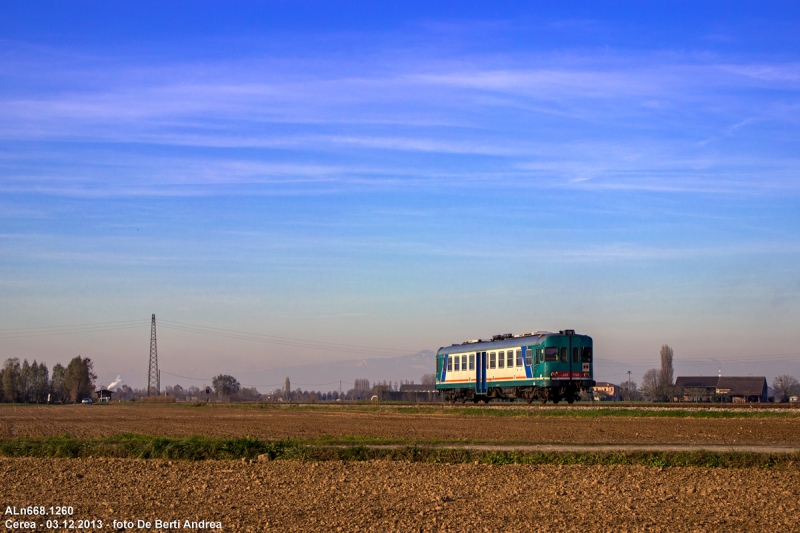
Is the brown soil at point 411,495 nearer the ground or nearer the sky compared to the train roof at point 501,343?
nearer the ground

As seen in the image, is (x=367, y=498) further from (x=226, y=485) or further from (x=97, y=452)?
(x=97, y=452)

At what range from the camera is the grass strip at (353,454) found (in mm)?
18562

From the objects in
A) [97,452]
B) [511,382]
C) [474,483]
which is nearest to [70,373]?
[511,382]

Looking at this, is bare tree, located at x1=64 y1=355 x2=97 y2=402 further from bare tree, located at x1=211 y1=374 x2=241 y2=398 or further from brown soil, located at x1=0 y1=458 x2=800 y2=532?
brown soil, located at x1=0 y1=458 x2=800 y2=532

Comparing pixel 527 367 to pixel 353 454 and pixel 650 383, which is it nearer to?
pixel 353 454

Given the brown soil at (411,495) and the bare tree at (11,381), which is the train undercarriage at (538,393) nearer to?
the brown soil at (411,495)

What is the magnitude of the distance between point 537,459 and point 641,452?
254 centimetres

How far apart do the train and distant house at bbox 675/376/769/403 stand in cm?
5024

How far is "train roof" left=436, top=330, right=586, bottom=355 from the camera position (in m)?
45.3

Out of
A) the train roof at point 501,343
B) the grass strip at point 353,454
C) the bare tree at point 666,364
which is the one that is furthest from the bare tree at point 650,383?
the grass strip at point 353,454

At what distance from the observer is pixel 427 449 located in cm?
1995

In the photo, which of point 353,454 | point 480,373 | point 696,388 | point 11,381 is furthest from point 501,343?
point 11,381

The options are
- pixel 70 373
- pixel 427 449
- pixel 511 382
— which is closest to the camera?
pixel 427 449

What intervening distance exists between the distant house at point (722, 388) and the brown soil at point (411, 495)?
82718 millimetres
